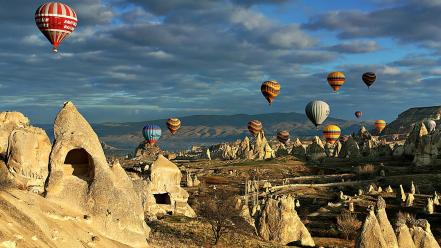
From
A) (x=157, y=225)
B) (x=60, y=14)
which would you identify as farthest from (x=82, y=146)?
(x=60, y=14)

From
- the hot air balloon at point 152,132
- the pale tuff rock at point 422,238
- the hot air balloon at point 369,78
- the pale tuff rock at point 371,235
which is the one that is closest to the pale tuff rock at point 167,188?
the pale tuff rock at point 371,235

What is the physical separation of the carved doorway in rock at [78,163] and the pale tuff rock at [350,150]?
140 meters

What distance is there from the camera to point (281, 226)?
44.8 meters

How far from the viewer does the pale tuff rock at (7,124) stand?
99.9 feet

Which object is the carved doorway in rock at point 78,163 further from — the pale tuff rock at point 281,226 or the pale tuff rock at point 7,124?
the pale tuff rock at point 281,226

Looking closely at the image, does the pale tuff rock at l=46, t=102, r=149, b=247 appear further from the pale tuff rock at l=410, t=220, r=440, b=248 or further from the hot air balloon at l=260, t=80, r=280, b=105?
the hot air balloon at l=260, t=80, r=280, b=105

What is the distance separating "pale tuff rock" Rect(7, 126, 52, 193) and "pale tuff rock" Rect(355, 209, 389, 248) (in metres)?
21.3

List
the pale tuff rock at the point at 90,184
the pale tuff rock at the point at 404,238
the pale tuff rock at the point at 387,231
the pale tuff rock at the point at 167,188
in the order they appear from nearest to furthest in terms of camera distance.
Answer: the pale tuff rock at the point at 90,184 → the pale tuff rock at the point at 387,231 → the pale tuff rock at the point at 404,238 → the pale tuff rock at the point at 167,188

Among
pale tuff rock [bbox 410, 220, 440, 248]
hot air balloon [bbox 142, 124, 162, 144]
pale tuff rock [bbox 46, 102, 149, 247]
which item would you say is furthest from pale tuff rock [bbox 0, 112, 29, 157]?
hot air balloon [bbox 142, 124, 162, 144]

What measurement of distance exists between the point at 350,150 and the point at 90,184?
146 meters

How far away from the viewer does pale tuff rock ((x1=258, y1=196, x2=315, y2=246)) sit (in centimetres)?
4450

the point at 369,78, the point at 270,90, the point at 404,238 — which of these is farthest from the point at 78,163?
the point at 369,78

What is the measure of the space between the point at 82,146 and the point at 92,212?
3528mm

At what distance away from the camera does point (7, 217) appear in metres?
18.8
